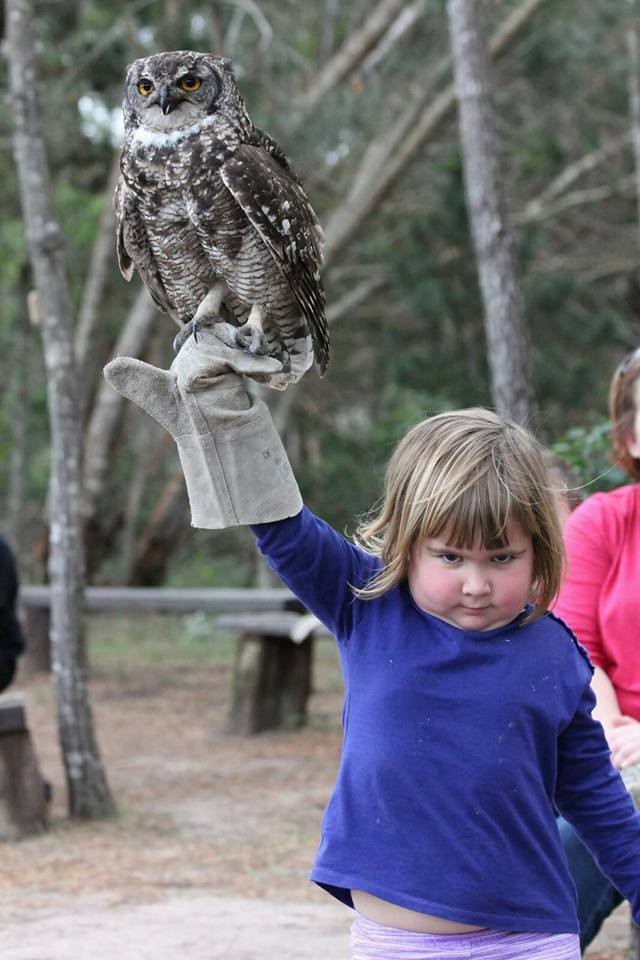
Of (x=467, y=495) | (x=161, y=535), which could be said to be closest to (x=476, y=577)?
(x=467, y=495)

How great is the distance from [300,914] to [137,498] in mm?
10010

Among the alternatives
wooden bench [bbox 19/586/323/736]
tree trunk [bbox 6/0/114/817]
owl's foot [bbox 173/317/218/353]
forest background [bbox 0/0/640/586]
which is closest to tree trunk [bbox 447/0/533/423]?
tree trunk [bbox 6/0/114/817]

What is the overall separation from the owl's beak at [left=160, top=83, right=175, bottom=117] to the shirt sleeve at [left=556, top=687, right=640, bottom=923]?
1634 mm

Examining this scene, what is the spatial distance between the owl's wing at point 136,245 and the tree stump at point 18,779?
2.67 meters

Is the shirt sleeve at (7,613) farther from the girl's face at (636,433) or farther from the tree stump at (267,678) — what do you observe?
the girl's face at (636,433)

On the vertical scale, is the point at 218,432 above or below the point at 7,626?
above

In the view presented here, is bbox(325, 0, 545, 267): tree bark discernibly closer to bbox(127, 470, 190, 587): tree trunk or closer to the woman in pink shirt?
bbox(127, 470, 190, 587): tree trunk

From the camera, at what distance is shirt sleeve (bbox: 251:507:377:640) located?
1.79 m

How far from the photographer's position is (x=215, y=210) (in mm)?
2668

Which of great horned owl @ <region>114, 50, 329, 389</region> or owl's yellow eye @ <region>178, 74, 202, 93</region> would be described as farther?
owl's yellow eye @ <region>178, 74, 202, 93</region>

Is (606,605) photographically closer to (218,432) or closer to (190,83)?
(218,432)

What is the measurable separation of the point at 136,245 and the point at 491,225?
3213 mm

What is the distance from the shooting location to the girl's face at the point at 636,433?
2.61m

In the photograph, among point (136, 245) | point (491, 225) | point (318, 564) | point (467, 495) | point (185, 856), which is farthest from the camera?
point (491, 225)
